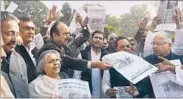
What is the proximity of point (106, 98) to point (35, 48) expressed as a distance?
633mm

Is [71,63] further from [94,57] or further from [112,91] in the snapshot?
[112,91]

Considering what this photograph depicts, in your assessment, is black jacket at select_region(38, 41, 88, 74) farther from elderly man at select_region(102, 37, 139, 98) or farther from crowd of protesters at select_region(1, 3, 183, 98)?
elderly man at select_region(102, 37, 139, 98)

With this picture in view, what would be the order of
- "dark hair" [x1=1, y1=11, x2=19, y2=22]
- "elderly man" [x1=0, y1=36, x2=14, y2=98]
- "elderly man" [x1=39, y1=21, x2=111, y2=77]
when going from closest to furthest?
1. "elderly man" [x1=0, y1=36, x2=14, y2=98]
2. "dark hair" [x1=1, y1=11, x2=19, y2=22]
3. "elderly man" [x1=39, y1=21, x2=111, y2=77]

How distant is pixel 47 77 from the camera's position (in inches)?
118

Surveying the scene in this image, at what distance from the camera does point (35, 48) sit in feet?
10.0

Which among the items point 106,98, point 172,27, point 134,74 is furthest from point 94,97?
point 172,27

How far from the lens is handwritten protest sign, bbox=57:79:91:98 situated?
2969 millimetres

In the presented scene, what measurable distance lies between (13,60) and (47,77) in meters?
0.27

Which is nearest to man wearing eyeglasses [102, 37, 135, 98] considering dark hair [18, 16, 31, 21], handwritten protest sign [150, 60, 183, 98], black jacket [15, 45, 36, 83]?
handwritten protest sign [150, 60, 183, 98]

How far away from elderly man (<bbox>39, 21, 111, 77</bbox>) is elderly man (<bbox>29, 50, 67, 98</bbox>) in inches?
1.9

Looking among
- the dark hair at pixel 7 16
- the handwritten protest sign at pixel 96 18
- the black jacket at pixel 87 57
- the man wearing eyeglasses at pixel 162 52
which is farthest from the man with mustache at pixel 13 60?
the man wearing eyeglasses at pixel 162 52

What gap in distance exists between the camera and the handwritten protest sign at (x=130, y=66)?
3025mm

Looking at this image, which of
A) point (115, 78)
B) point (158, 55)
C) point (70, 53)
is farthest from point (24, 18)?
point (158, 55)

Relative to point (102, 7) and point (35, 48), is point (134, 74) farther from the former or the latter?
point (35, 48)
